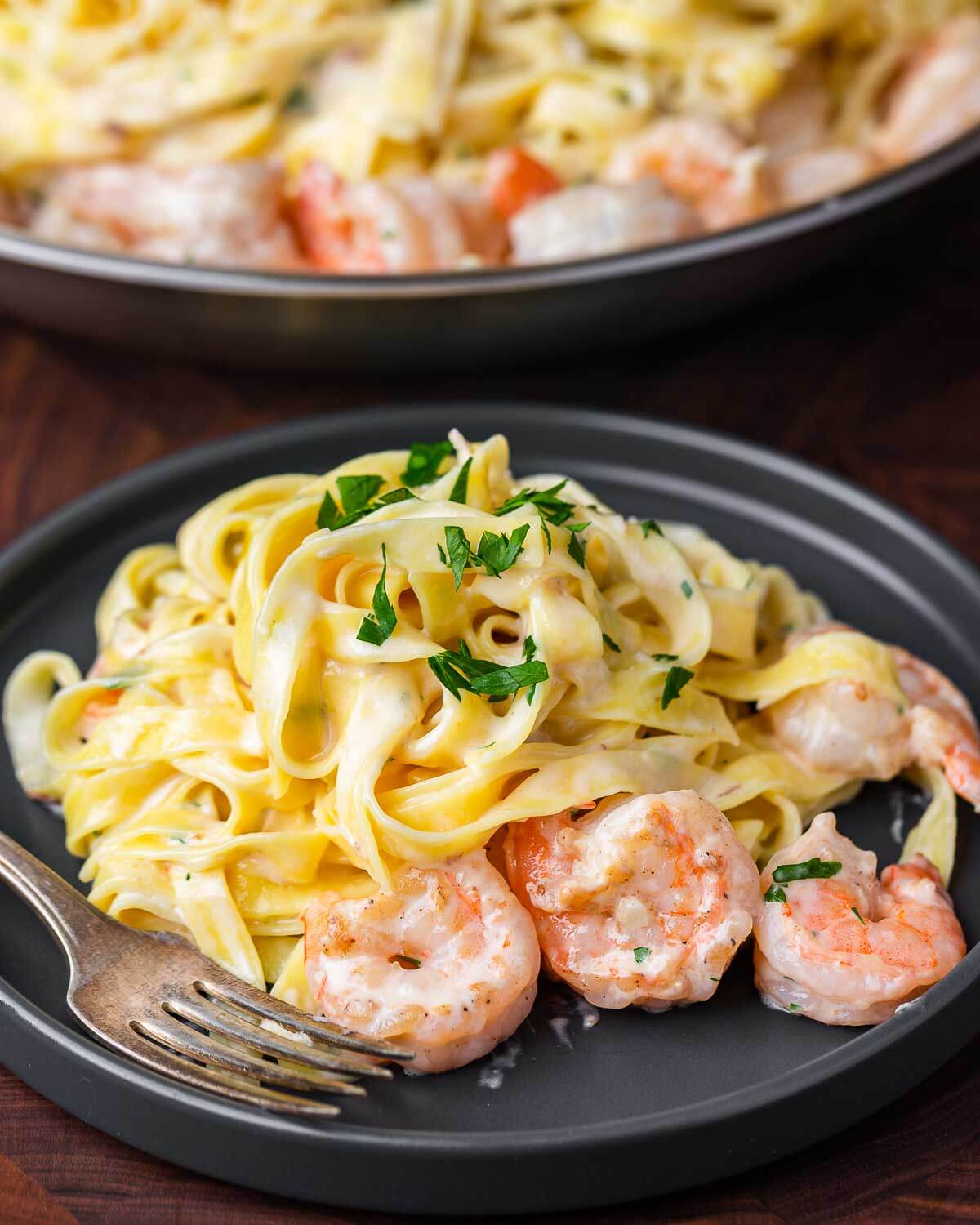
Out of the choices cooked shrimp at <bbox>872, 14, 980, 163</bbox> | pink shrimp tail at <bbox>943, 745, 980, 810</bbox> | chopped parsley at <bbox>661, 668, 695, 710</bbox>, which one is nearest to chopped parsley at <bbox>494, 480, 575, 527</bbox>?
chopped parsley at <bbox>661, 668, 695, 710</bbox>

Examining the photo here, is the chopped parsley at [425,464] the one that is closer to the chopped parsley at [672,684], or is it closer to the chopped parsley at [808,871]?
the chopped parsley at [672,684]

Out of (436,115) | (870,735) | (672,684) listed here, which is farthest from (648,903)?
(436,115)

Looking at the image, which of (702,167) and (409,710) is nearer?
(409,710)

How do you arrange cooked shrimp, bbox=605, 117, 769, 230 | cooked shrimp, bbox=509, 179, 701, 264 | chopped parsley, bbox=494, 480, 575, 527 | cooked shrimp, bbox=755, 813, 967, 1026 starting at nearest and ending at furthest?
cooked shrimp, bbox=755, 813, 967, 1026, chopped parsley, bbox=494, 480, 575, 527, cooked shrimp, bbox=509, 179, 701, 264, cooked shrimp, bbox=605, 117, 769, 230

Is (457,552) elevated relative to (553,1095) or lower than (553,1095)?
elevated

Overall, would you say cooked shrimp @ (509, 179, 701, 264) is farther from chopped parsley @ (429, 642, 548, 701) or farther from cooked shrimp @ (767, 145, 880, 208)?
chopped parsley @ (429, 642, 548, 701)

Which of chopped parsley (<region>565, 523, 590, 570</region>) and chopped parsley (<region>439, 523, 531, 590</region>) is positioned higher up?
chopped parsley (<region>565, 523, 590, 570</region>)

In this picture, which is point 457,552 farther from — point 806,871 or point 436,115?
point 436,115

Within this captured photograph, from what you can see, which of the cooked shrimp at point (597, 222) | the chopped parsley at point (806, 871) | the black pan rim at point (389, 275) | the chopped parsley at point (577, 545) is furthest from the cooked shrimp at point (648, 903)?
the cooked shrimp at point (597, 222)

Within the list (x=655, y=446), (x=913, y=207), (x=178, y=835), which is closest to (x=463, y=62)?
(x=913, y=207)
